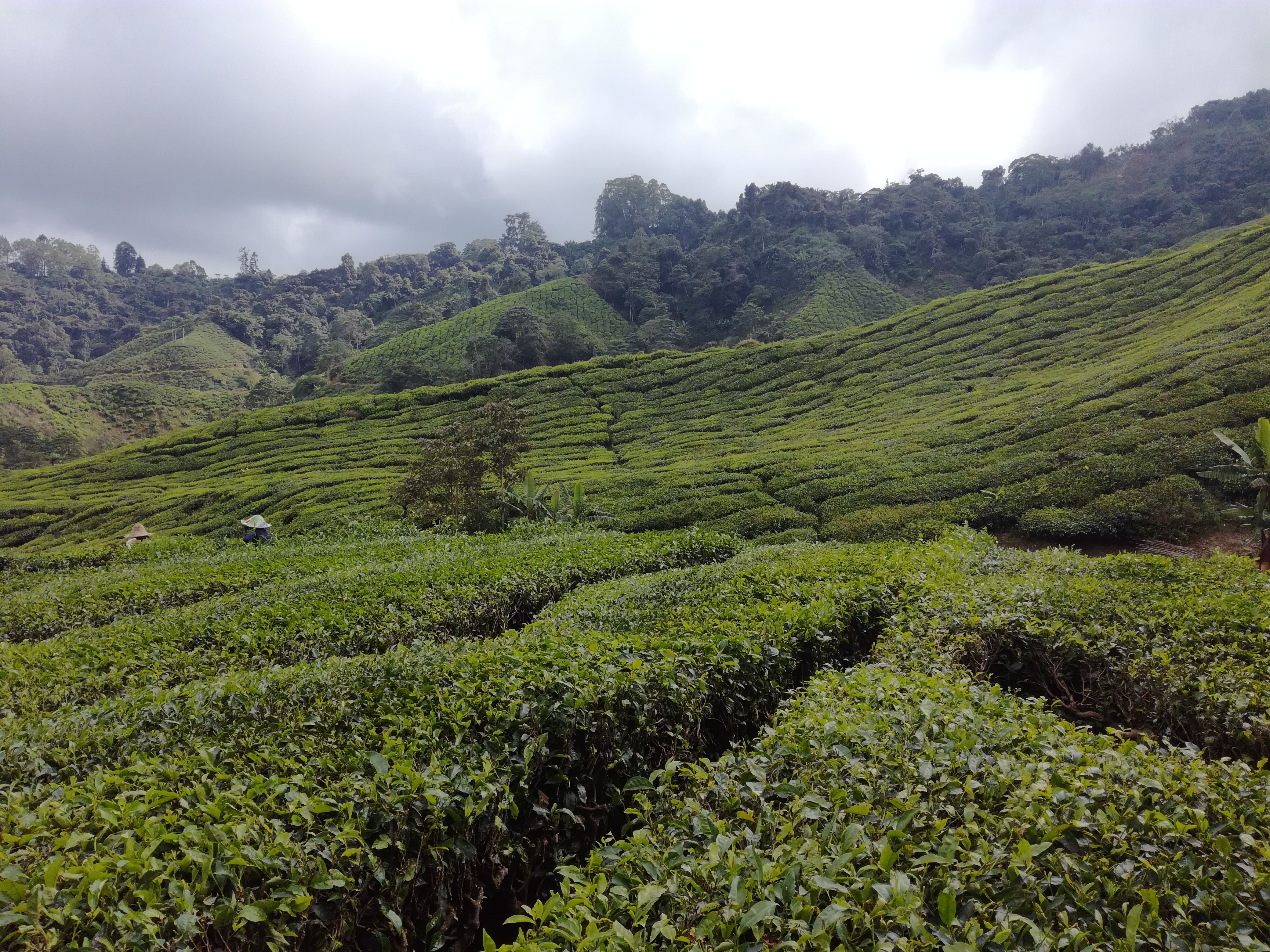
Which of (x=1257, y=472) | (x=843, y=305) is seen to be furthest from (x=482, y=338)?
(x=1257, y=472)

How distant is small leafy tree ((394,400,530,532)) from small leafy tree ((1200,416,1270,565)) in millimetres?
14302

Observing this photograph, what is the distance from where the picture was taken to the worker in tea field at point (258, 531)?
16.3 m

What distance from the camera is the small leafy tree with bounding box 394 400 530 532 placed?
16.5 metres

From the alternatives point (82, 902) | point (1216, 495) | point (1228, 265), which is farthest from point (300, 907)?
point (1228, 265)

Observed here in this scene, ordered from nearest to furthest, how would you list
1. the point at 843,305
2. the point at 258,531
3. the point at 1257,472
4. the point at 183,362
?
the point at 1257,472 < the point at 258,531 < the point at 843,305 < the point at 183,362

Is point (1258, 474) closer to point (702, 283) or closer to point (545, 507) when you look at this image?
point (545, 507)

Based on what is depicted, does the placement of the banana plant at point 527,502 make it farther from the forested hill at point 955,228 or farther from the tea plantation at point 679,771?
the forested hill at point 955,228

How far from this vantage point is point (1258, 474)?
9.67 m

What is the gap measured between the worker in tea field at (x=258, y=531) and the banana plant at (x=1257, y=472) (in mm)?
19751

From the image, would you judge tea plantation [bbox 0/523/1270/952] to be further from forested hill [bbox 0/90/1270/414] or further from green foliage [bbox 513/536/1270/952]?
forested hill [bbox 0/90/1270/414]

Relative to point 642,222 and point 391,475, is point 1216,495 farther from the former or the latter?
point 642,222

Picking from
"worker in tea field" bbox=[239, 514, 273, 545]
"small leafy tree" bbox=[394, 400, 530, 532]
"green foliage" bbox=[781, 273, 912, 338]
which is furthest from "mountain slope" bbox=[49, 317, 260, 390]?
"small leafy tree" bbox=[394, 400, 530, 532]

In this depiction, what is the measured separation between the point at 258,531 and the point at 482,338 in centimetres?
3876

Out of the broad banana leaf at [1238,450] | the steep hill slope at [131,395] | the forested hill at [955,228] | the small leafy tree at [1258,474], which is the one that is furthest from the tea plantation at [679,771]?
the steep hill slope at [131,395]
